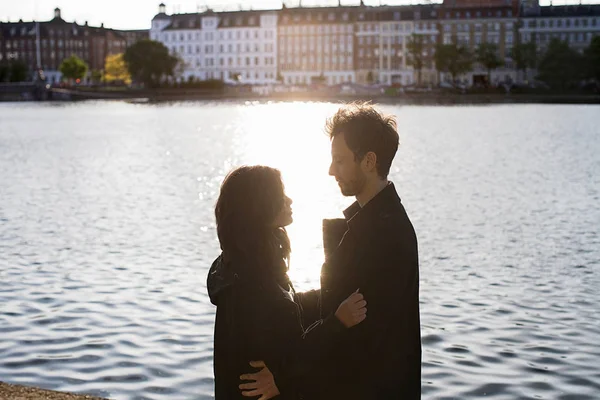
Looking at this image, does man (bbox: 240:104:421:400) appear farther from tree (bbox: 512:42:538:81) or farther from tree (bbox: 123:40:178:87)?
tree (bbox: 123:40:178:87)

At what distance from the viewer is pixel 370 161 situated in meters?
3.56

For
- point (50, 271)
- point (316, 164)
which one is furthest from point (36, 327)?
point (316, 164)

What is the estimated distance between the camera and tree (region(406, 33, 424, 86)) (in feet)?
438

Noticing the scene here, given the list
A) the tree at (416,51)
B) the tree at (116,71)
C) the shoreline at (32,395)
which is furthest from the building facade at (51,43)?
the shoreline at (32,395)

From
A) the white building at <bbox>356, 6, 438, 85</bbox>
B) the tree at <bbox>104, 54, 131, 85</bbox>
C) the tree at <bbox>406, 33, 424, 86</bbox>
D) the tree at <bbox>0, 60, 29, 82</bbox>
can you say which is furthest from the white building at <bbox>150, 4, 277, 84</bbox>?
the tree at <bbox>406, 33, 424, 86</bbox>

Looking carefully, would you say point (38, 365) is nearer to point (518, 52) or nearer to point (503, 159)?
point (503, 159)

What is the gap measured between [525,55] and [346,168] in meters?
130

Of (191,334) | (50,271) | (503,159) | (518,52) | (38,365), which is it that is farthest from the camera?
(518,52)

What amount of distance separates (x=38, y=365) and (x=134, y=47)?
128 m

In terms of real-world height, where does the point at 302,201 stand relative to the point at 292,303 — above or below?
below

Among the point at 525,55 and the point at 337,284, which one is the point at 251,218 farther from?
the point at 525,55

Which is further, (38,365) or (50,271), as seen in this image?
(50,271)

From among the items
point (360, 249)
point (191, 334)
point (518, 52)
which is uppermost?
point (518, 52)

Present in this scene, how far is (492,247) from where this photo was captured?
15.4m
